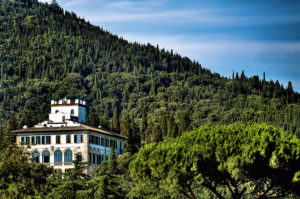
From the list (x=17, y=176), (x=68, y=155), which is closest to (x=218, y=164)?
(x=17, y=176)

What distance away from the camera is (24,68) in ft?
635

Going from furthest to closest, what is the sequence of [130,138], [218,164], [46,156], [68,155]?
[130,138], [46,156], [68,155], [218,164]

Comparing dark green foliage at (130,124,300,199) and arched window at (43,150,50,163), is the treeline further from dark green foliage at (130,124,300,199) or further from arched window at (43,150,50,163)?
arched window at (43,150,50,163)

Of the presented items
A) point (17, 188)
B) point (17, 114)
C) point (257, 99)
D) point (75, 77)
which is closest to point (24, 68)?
point (75, 77)

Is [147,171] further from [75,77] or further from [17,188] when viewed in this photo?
[75,77]

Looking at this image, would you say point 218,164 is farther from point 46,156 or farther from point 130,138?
point 130,138

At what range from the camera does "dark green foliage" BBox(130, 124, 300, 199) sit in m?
48.7

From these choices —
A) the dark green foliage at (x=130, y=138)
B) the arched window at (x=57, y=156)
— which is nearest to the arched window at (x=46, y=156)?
the arched window at (x=57, y=156)

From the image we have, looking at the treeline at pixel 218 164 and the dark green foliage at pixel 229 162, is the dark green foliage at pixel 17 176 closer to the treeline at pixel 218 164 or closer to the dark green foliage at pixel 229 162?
the treeline at pixel 218 164

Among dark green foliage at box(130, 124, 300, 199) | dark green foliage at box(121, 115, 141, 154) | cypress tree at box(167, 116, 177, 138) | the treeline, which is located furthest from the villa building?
dark green foliage at box(130, 124, 300, 199)

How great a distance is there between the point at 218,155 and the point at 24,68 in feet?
494

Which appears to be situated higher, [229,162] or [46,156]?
[229,162]

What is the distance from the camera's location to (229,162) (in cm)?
4884

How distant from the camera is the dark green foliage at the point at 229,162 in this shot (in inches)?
1916
